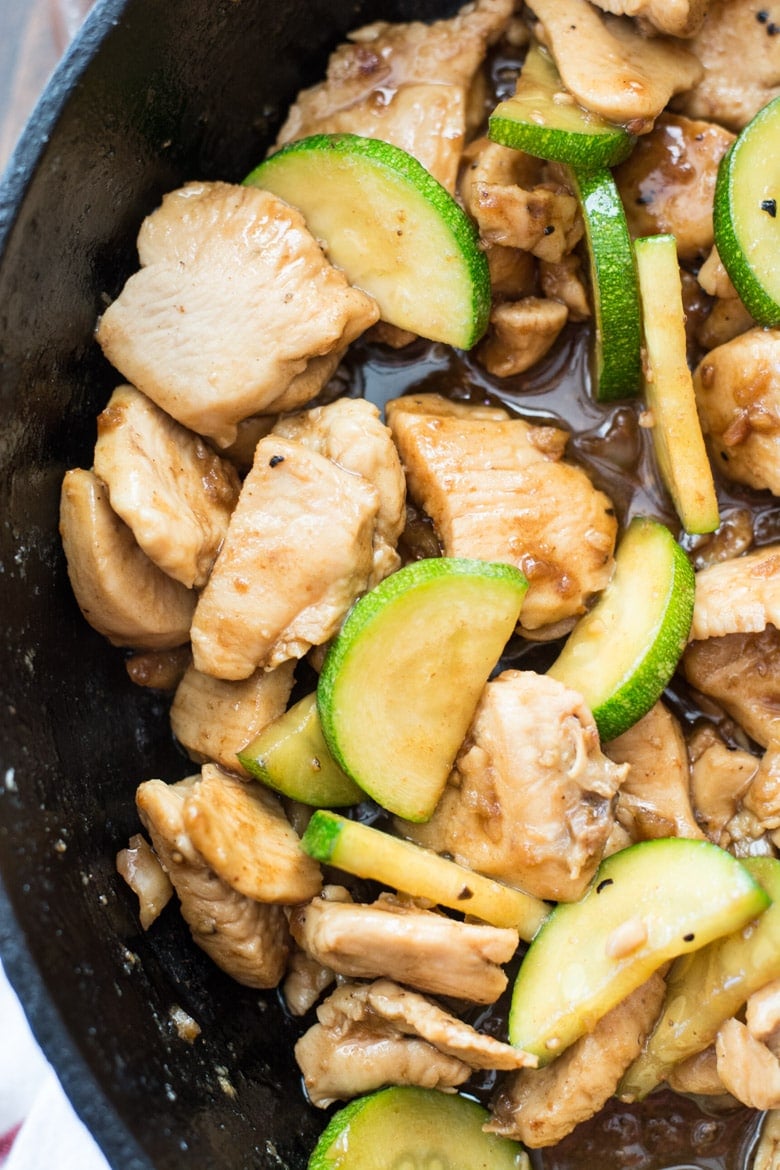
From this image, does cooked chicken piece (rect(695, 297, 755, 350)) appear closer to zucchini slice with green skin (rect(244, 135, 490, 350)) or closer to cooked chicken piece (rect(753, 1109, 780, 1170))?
zucchini slice with green skin (rect(244, 135, 490, 350))

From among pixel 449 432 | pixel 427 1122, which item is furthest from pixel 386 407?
pixel 427 1122

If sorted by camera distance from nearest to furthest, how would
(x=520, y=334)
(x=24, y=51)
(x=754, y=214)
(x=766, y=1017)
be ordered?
(x=766, y=1017), (x=754, y=214), (x=520, y=334), (x=24, y=51)

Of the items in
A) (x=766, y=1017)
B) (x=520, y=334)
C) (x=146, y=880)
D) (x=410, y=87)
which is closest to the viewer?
(x=766, y=1017)

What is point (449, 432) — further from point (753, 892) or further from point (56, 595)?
point (753, 892)

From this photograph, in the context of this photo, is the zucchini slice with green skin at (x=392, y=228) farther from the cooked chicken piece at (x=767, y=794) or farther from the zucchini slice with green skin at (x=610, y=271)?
the cooked chicken piece at (x=767, y=794)

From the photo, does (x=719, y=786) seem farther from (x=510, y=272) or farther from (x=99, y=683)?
(x=99, y=683)

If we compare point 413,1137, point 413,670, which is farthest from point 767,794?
point 413,1137

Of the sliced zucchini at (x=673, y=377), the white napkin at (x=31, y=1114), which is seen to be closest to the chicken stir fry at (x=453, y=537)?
the sliced zucchini at (x=673, y=377)
